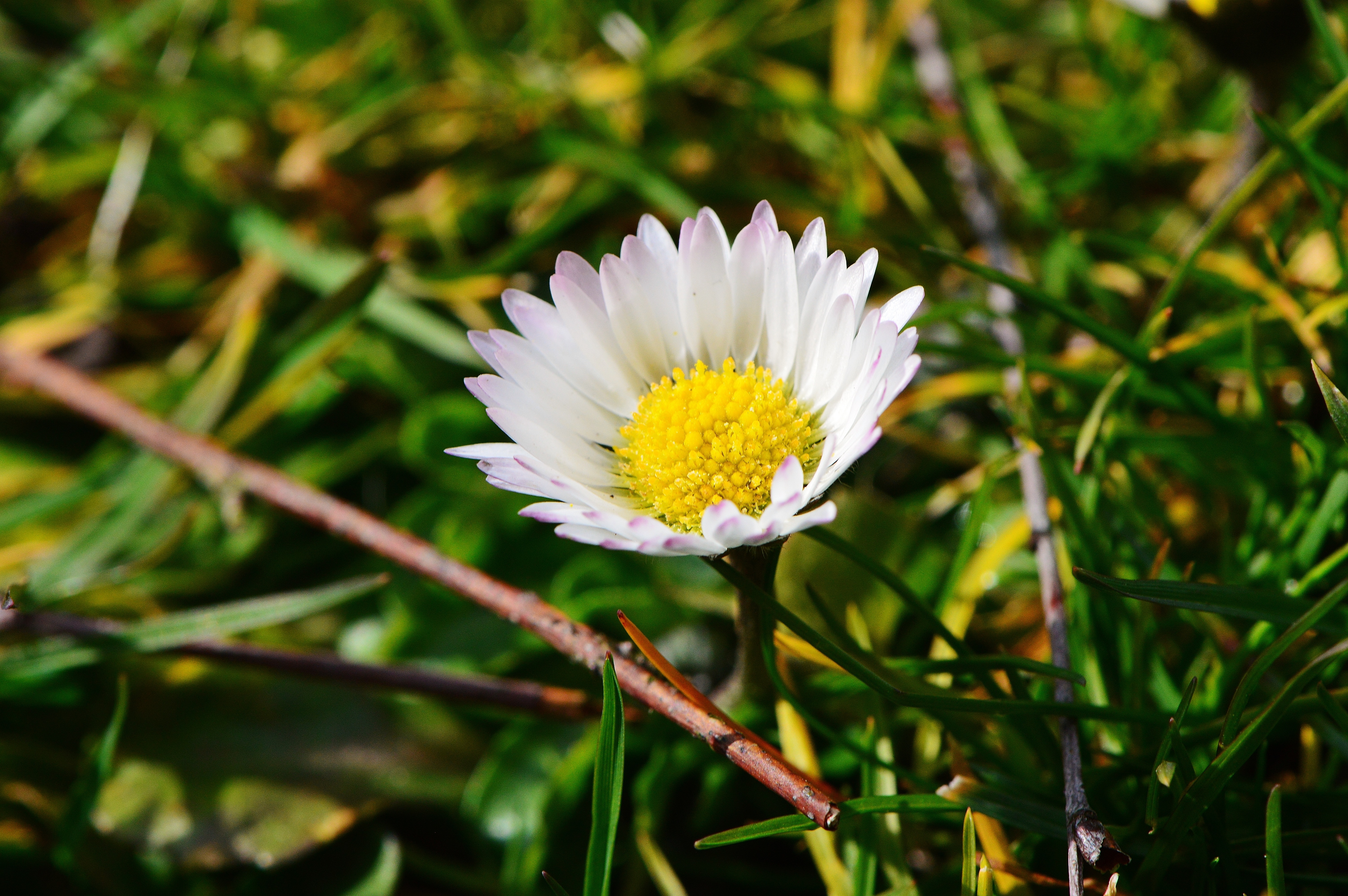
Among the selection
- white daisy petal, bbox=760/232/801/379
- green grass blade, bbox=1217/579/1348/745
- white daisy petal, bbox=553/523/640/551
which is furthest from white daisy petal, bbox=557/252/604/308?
green grass blade, bbox=1217/579/1348/745

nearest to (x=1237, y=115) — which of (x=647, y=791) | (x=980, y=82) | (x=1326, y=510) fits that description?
(x=980, y=82)

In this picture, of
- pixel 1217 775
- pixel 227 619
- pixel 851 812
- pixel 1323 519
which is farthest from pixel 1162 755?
pixel 227 619

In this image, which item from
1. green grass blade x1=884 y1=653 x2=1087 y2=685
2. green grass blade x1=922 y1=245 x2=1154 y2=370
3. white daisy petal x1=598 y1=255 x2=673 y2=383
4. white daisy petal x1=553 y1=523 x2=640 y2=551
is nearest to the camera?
white daisy petal x1=553 y1=523 x2=640 y2=551

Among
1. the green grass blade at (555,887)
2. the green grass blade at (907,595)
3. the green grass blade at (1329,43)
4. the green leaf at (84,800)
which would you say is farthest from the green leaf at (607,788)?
the green grass blade at (1329,43)

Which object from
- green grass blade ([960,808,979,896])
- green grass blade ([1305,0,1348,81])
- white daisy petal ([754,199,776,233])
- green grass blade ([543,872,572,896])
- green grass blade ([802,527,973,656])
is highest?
green grass blade ([1305,0,1348,81])

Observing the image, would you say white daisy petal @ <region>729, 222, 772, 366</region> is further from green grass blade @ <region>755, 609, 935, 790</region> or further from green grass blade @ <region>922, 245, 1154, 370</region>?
green grass blade @ <region>755, 609, 935, 790</region>

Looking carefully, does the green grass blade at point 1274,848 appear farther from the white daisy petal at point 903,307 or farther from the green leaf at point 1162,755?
the white daisy petal at point 903,307
